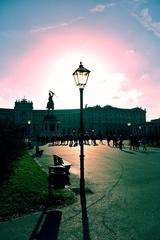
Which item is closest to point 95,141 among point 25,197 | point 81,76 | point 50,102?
point 50,102

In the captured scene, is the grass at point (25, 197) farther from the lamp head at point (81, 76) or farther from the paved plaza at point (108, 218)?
the lamp head at point (81, 76)

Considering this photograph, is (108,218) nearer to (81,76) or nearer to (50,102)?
(81,76)

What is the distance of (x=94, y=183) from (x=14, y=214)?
562 cm

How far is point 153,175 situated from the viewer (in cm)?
1586

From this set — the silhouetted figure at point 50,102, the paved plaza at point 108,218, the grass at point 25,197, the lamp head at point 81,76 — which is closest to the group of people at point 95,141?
the silhouetted figure at point 50,102

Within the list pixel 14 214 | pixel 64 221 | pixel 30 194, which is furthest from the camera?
pixel 30 194

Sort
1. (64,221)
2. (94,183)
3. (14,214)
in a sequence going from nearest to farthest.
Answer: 1. (64,221)
2. (14,214)
3. (94,183)

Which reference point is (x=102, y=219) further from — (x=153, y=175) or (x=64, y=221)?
(x=153, y=175)

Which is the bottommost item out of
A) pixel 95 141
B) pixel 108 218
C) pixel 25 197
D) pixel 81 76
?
pixel 108 218

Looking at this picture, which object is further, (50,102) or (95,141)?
(50,102)

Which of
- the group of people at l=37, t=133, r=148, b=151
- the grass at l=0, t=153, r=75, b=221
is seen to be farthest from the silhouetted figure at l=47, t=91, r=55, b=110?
the grass at l=0, t=153, r=75, b=221

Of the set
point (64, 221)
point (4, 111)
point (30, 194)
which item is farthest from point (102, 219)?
point (4, 111)

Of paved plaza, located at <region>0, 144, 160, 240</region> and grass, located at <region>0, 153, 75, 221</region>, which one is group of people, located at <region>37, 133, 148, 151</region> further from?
paved plaza, located at <region>0, 144, 160, 240</region>

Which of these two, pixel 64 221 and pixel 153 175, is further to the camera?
pixel 153 175
